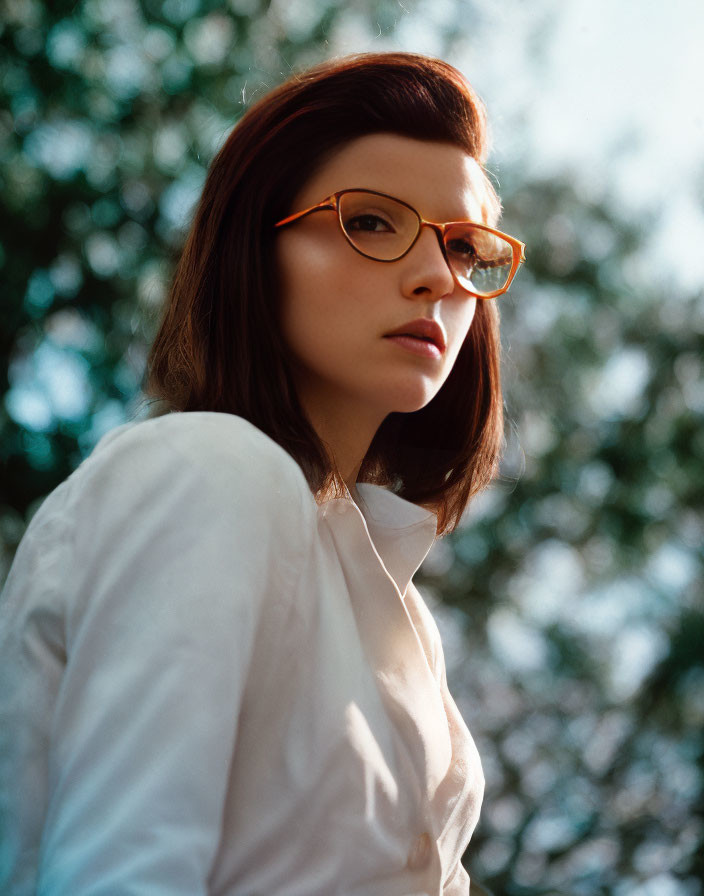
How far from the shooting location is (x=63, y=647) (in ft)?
2.76

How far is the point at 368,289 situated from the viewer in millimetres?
1062

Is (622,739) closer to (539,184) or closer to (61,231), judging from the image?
(539,184)

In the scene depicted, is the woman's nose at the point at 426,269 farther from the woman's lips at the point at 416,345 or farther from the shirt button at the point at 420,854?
the shirt button at the point at 420,854

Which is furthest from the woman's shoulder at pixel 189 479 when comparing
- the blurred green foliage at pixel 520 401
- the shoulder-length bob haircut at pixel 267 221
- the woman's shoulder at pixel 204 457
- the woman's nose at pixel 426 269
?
the blurred green foliage at pixel 520 401

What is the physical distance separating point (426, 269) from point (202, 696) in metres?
0.52

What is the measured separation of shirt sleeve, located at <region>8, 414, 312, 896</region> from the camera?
2.28 feet

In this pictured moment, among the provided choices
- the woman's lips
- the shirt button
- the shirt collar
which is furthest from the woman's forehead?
the shirt button

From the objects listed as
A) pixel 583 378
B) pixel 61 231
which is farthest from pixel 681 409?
pixel 61 231

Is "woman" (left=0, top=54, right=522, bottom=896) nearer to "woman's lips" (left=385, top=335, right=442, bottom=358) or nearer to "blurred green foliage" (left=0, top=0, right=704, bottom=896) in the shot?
"woman's lips" (left=385, top=335, right=442, bottom=358)

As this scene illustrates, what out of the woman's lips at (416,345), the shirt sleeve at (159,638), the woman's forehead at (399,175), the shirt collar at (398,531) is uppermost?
the woman's forehead at (399,175)

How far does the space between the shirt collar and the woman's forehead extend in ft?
1.03

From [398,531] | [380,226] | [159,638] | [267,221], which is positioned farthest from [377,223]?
[159,638]

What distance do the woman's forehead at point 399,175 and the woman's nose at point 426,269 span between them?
32mm

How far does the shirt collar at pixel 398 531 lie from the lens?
3.75 feet
